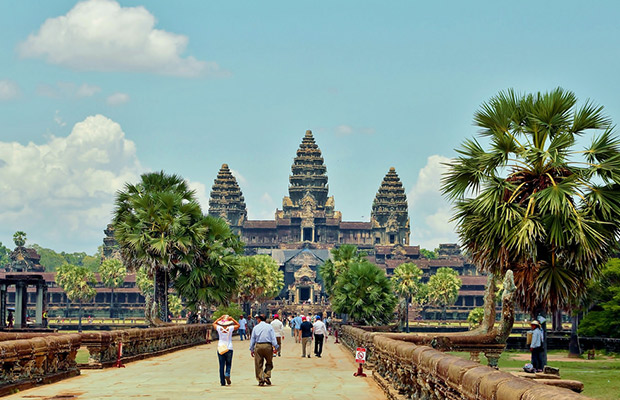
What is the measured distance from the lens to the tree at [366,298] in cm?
5756

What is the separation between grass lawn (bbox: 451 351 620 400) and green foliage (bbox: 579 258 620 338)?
2114mm

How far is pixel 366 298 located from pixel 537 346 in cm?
3696

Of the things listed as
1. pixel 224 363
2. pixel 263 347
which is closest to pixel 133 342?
pixel 263 347

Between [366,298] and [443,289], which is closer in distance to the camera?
[366,298]

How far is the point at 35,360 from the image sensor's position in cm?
2006

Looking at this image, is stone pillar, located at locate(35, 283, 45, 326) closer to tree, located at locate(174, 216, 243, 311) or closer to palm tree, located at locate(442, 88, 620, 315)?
tree, located at locate(174, 216, 243, 311)

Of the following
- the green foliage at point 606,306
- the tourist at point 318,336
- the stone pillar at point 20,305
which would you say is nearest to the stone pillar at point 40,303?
the stone pillar at point 20,305

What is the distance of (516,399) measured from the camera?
8055mm

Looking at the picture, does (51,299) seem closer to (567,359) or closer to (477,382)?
(567,359)

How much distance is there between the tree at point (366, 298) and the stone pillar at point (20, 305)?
2092 cm

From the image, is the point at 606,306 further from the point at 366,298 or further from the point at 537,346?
the point at 537,346

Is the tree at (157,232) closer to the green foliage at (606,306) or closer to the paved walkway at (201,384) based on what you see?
the paved walkway at (201,384)

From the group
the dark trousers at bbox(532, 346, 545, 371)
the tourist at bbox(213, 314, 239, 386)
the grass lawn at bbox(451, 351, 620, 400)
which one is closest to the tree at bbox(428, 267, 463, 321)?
the grass lawn at bbox(451, 351, 620, 400)

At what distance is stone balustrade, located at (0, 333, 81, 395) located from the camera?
723 inches
